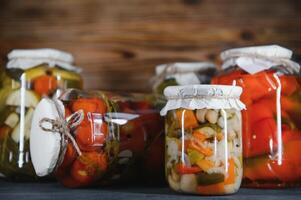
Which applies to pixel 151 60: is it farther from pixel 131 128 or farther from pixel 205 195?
pixel 205 195

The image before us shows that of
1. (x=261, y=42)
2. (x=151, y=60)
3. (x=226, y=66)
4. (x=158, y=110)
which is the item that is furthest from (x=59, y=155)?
(x=261, y=42)

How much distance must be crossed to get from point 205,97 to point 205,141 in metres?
0.06

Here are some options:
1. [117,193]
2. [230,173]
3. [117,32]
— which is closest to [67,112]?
[117,193]

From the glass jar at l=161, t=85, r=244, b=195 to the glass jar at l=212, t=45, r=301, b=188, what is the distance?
67mm

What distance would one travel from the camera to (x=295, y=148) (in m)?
0.82

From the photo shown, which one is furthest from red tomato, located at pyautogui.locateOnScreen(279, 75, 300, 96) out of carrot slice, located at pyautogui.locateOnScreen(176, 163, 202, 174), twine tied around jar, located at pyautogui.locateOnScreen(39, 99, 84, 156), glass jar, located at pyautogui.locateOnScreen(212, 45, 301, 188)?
twine tied around jar, located at pyautogui.locateOnScreen(39, 99, 84, 156)

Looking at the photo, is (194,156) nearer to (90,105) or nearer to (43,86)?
(90,105)

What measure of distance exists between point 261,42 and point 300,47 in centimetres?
8

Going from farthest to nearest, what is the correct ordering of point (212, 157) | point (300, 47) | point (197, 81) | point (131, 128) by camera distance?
point (300, 47), point (197, 81), point (131, 128), point (212, 157)

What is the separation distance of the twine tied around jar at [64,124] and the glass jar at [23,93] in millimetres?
124

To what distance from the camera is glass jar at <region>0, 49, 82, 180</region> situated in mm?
894

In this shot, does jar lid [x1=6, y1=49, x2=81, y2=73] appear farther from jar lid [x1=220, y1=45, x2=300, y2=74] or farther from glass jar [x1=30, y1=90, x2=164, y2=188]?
jar lid [x1=220, y1=45, x2=300, y2=74]

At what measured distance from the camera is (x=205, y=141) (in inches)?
28.7

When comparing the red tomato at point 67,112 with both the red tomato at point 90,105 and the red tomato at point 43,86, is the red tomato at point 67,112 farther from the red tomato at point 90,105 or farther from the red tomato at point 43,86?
the red tomato at point 43,86
